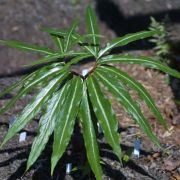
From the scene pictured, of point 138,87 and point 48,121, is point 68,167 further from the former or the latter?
point 138,87

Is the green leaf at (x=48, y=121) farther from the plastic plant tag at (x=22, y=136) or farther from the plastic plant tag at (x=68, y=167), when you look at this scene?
the plastic plant tag at (x=22, y=136)

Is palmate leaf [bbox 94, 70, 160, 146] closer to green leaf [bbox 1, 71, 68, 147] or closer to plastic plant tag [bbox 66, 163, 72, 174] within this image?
green leaf [bbox 1, 71, 68, 147]

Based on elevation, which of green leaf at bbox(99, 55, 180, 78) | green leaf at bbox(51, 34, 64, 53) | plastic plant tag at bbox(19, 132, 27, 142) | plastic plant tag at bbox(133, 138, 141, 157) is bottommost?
plastic plant tag at bbox(133, 138, 141, 157)

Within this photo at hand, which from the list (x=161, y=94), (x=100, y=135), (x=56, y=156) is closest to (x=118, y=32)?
(x=161, y=94)

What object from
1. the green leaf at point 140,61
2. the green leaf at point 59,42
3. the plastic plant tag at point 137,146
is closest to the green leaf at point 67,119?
the green leaf at point 140,61

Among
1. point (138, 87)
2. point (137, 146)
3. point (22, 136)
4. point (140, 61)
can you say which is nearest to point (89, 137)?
point (138, 87)

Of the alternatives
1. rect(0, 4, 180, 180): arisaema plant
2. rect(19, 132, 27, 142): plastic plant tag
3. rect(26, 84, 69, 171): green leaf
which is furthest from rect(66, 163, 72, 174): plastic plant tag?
rect(26, 84, 69, 171): green leaf
